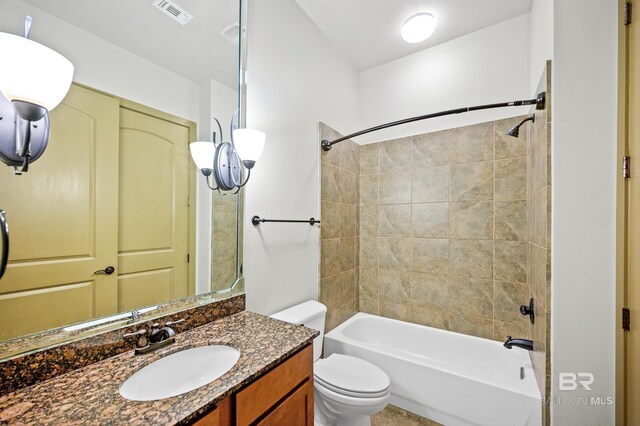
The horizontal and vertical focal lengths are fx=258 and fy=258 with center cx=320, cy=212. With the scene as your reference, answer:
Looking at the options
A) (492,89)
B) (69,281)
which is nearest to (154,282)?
(69,281)

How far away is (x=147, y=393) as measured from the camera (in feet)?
2.76

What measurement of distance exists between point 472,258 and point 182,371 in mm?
2066

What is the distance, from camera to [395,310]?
2398mm

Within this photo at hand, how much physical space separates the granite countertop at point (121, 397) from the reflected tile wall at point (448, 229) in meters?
1.56

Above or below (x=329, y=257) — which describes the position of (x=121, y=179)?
above

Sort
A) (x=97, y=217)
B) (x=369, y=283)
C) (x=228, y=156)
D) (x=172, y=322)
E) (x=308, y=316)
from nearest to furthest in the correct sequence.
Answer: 1. (x=97, y=217)
2. (x=172, y=322)
3. (x=228, y=156)
4. (x=308, y=316)
5. (x=369, y=283)

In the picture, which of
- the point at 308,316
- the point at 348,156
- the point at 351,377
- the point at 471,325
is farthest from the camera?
the point at 348,156

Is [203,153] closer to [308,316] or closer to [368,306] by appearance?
[308,316]

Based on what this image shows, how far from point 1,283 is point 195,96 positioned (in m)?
0.95

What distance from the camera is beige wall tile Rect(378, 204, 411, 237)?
2.35 m

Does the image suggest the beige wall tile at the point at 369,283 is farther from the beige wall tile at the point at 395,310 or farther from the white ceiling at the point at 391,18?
the white ceiling at the point at 391,18

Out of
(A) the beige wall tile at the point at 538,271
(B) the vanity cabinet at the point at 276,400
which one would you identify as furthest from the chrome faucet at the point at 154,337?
(A) the beige wall tile at the point at 538,271

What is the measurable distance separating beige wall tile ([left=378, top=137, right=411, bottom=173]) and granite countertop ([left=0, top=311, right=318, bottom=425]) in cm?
182

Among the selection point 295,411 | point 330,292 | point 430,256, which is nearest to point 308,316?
point 330,292
